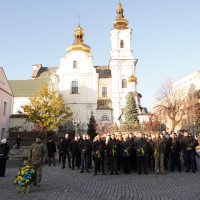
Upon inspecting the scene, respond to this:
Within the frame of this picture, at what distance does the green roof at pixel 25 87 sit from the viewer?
158 ft

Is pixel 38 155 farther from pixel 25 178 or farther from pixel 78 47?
pixel 78 47

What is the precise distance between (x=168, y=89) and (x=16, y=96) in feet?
92.3

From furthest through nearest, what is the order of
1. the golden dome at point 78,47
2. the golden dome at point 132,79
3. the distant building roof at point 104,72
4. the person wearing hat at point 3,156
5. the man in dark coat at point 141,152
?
the distant building roof at point 104,72, the golden dome at point 78,47, the golden dome at point 132,79, the man in dark coat at point 141,152, the person wearing hat at point 3,156

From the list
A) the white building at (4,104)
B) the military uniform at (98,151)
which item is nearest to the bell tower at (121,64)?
the white building at (4,104)

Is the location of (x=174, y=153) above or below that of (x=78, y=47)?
below

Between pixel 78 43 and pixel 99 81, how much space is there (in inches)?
383

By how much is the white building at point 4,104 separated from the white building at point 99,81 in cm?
1245

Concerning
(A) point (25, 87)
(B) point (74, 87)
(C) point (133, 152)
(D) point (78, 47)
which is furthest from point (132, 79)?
(C) point (133, 152)

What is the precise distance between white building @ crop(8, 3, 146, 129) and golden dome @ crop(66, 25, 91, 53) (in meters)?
1.15

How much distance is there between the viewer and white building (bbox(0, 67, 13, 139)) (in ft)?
106

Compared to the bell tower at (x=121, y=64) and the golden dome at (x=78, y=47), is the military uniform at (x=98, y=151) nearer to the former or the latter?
the bell tower at (x=121, y=64)

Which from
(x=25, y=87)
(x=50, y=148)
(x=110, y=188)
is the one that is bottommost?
(x=110, y=188)

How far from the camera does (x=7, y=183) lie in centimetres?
970

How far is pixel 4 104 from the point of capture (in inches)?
1321
